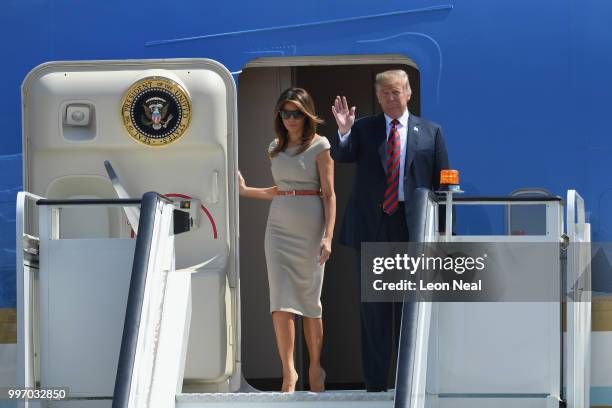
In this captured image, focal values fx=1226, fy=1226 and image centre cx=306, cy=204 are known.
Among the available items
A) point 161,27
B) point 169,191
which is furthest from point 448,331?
point 161,27

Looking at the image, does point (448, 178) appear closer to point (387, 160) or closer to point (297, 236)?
point (387, 160)

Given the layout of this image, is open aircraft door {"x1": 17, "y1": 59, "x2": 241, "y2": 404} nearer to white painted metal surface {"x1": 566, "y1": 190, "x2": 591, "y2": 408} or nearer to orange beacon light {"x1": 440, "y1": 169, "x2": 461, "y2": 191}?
orange beacon light {"x1": 440, "y1": 169, "x2": 461, "y2": 191}

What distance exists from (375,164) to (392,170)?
0.35 feet

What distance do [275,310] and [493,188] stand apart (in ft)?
4.83

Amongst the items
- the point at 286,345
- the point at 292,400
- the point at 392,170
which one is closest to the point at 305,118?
the point at 392,170

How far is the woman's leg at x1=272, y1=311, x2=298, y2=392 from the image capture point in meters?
6.39

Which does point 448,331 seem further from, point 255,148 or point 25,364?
point 255,148

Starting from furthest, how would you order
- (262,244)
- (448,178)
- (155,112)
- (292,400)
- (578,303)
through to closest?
1. (262,244)
2. (155,112)
3. (578,303)
4. (292,400)
5. (448,178)

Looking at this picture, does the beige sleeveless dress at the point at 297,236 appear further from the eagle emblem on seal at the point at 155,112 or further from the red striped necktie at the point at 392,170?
the eagle emblem on seal at the point at 155,112

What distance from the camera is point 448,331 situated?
19.8ft

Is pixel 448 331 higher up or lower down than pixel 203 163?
lower down

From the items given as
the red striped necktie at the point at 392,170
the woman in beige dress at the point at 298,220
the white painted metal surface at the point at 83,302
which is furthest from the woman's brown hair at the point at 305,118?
the white painted metal surface at the point at 83,302

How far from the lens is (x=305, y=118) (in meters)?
6.54


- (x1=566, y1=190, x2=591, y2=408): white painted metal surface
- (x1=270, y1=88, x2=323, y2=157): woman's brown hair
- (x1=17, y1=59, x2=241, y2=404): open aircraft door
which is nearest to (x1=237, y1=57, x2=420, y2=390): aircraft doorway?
(x1=17, y1=59, x2=241, y2=404): open aircraft door
